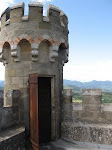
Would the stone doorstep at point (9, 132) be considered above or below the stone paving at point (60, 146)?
above

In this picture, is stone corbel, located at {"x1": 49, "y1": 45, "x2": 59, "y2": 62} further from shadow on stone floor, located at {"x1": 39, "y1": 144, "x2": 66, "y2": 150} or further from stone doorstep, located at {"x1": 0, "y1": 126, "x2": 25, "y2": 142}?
shadow on stone floor, located at {"x1": 39, "y1": 144, "x2": 66, "y2": 150}

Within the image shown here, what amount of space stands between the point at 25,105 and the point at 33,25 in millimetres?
2930

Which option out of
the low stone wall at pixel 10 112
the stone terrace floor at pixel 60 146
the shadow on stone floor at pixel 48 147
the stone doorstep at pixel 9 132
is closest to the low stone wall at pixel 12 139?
the stone doorstep at pixel 9 132

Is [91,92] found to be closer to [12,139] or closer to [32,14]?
[12,139]

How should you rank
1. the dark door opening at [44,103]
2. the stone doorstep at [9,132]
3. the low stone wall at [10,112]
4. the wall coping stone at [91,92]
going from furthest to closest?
the dark door opening at [44,103] → the wall coping stone at [91,92] → the low stone wall at [10,112] → the stone doorstep at [9,132]

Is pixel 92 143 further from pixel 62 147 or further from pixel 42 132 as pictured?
pixel 42 132

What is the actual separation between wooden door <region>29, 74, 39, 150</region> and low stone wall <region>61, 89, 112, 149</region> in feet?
4.35

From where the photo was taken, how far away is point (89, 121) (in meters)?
5.30

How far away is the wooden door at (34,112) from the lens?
4.43 meters

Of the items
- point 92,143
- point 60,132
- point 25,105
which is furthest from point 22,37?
point 92,143

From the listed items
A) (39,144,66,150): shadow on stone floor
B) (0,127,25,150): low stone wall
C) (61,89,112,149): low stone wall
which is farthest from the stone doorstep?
(61,89,112,149): low stone wall

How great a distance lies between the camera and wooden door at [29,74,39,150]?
443cm

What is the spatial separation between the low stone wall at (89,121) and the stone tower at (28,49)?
0.51m

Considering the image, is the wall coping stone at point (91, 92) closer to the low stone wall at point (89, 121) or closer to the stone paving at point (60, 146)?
the low stone wall at point (89, 121)
